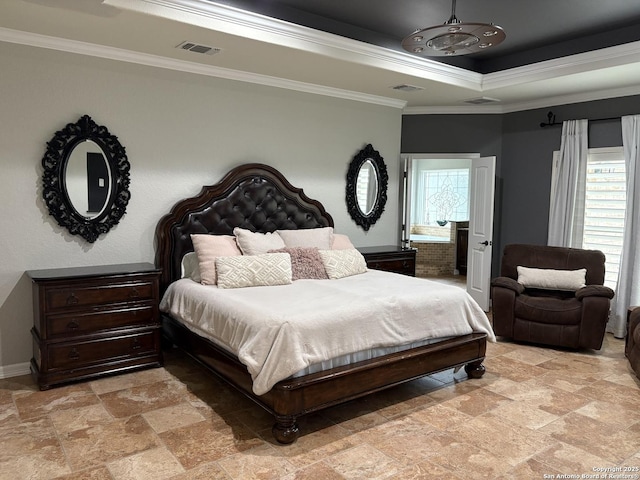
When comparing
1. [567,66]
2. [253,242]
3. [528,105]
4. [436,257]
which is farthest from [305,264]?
[436,257]

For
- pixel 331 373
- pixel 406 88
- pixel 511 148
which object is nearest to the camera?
pixel 331 373

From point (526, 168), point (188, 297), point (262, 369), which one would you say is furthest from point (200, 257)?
point (526, 168)

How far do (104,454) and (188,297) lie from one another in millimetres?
1411

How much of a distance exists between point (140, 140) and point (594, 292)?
14.2 feet

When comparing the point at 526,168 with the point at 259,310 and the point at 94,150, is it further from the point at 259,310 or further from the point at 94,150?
the point at 94,150

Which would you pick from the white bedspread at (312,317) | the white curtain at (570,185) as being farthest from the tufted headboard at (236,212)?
the white curtain at (570,185)

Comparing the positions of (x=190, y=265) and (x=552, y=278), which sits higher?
(x=190, y=265)

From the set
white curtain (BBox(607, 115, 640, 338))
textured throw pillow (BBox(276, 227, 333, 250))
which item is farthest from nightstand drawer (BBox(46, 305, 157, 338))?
white curtain (BBox(607, 115, 640, 338))

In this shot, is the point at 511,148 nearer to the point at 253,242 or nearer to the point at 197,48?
the point at 253,242

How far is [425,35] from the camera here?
3107mm

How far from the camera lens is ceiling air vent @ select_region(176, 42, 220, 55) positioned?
3.92 metres

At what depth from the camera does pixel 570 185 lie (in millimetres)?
5695

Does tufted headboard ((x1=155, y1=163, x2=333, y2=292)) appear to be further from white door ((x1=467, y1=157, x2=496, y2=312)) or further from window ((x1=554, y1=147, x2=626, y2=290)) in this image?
window ((x1=554, y1=147, x2=626, y2=290))

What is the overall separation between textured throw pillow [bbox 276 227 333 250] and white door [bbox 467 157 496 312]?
2149mm
